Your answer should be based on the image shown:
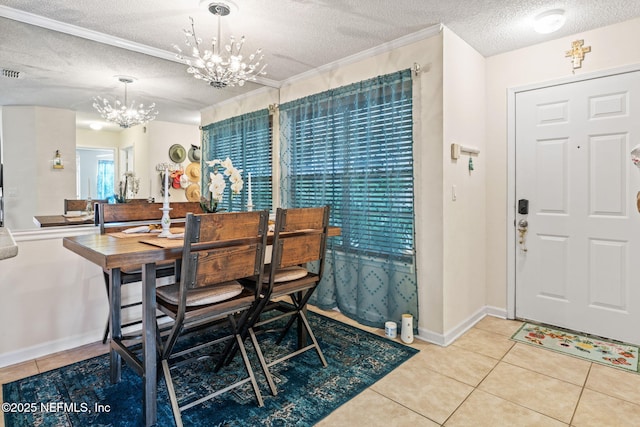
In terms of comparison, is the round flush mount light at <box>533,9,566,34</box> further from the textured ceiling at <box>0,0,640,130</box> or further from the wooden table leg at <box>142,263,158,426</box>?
the wooden table leg at <box>142,263,158,426</box>

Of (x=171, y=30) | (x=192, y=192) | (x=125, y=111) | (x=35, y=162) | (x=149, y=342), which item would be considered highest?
(x=171, y=30)

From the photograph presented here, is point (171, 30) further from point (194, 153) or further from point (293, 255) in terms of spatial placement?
point (293, 255)

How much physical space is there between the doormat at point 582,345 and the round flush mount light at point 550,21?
230 centimetres

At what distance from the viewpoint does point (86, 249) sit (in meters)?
1.60

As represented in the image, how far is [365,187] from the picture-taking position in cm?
296

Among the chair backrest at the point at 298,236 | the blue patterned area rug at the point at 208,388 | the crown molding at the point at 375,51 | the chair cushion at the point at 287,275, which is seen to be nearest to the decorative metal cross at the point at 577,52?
the crown molding at the point at 375,51

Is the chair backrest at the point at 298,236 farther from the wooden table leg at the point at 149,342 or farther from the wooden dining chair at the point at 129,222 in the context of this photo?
the wooden dining chair at the point at 129,222

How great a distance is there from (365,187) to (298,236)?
1.11 m

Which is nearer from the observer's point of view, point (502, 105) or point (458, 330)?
point (458, 330)

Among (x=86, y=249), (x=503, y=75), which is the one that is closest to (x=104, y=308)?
(x=86, y=249)

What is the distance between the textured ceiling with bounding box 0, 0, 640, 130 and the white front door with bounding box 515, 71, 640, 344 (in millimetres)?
579

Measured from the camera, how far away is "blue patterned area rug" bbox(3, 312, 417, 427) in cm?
173

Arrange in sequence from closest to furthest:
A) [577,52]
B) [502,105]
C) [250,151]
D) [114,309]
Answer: [114,309] < [577,52] < [502,105] < [250,151]

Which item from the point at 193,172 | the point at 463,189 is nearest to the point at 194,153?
the point at 193,172
